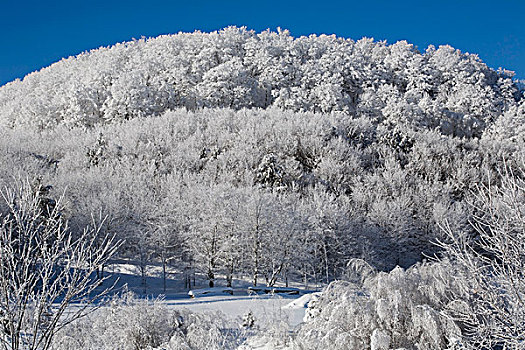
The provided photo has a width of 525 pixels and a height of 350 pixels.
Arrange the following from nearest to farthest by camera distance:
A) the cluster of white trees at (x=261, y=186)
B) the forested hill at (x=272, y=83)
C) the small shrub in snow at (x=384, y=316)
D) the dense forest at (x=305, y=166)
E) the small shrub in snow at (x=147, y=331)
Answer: the small shrub in snow at (x=384, y=316) < the dense forest at (x=305, y=166) < the small shrub in snow at (x=147, y=331) < the cluster of white trees at (x=261, y=186) < the forested hill at (x=272, y=83)

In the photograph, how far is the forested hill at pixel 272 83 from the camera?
70.4m

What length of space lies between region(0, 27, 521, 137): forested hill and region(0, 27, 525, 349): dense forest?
0.38 meters

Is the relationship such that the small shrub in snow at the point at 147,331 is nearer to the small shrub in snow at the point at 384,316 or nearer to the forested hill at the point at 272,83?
the small shrub in snow at the point at 384,316

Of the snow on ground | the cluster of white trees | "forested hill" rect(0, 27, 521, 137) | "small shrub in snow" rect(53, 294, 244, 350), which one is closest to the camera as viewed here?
"small shrub in snow" rect(53, 294, 244, 350)

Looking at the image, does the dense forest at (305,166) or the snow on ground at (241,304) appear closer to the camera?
the dense forest at (305,166)

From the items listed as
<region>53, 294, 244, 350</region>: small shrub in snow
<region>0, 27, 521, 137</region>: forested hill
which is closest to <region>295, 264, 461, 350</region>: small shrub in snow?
<region>53, 294, 244, 350</region>: small shrub in snow

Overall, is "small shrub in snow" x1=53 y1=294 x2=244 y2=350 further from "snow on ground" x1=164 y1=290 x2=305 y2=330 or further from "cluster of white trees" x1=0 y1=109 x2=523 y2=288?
"cluster of white trees" x1=0 y1=109 x2=523 y2=288

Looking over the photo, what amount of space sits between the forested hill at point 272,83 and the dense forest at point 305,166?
0.38 metres

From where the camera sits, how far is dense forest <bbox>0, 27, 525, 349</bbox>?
11672mm

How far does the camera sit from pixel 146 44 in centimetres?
9800

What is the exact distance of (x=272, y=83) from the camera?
76562 millimetres

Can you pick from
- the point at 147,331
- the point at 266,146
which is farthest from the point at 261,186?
the point at 147,331

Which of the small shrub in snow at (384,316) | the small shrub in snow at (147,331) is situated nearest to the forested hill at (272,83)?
the small shrub in snow at (147,331)

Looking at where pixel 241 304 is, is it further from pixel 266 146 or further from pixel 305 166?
pixel 266 146
